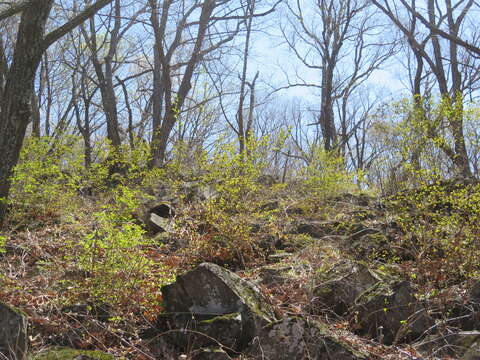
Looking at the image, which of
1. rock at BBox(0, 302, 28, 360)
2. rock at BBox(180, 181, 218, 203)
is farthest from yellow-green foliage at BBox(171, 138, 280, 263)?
rock at BBox(0, 302, 28, 360)

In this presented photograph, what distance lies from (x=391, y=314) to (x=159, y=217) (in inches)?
156

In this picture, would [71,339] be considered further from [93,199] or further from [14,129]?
[93,199]

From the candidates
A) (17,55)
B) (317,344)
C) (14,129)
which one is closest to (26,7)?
(17,55)

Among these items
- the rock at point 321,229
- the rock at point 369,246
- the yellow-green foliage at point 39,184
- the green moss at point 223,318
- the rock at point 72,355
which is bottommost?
the rock at point 72,355

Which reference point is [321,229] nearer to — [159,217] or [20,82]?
[159,217]

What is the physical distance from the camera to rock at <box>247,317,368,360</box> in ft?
10.5

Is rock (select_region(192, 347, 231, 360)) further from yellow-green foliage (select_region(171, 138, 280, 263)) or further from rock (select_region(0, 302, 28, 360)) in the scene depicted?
yellow-green foliage (select_region(171, 138, 280, 263))

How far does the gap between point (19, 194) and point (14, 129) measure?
1272 mm

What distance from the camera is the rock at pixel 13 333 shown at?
3.04 metres

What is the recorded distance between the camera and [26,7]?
18.1 feet

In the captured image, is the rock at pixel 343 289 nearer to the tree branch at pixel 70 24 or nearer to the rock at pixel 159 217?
the rock at pixel 159 217

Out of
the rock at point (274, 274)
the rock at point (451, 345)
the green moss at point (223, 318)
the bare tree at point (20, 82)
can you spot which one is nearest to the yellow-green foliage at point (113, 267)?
the green moss at point (223, 318)

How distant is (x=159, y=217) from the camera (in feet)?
21.7

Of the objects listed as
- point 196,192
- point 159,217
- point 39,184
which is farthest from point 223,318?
point 39,184
